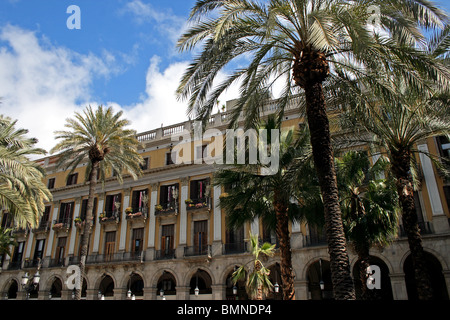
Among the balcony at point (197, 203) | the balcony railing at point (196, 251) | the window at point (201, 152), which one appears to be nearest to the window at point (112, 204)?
the balcony at point (197, 203)

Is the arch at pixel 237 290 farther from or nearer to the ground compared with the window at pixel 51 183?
nearer to the ground

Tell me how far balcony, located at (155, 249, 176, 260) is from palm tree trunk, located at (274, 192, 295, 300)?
1688 centimetres

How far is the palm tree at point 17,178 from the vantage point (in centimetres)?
1388

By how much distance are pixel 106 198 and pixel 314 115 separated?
1167 inches

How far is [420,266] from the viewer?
12.3 meters

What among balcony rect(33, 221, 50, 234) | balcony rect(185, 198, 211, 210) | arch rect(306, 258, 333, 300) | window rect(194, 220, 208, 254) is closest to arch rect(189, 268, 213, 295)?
window rect(194, 220, 208, 254)

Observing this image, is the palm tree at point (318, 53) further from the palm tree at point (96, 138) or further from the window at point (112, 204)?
the window at point (112, 204)

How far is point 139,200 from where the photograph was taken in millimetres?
34000

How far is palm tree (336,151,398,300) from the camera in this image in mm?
15930

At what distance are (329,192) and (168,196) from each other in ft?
80.6

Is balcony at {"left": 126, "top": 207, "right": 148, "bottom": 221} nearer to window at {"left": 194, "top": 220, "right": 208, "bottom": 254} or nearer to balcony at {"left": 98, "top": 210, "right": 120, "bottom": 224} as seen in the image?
balcony at {"left": 98, "top": 210, "right": 120, "bottom": 224}

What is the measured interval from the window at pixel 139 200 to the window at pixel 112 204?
60.7 inches

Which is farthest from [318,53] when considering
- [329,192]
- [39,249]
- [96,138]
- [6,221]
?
[6,221]
